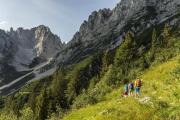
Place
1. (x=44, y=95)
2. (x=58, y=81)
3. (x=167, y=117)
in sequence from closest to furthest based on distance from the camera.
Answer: (x=167, y=117) → (x=44, y=95) → (x=58, y=81)

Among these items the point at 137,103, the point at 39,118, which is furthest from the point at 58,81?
the point at 137,103

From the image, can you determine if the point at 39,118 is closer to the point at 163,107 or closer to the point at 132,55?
the point at 132,55

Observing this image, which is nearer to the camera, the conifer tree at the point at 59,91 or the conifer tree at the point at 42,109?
the conifer tree at the point at 42,109

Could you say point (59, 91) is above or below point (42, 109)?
above

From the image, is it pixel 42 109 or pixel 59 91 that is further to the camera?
pixel 59 91

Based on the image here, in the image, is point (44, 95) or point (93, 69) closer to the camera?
point (44, 95)

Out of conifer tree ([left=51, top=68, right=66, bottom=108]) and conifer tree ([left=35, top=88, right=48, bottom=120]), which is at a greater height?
conifer tree ([left=51, top=68, right=66, bottom=108])

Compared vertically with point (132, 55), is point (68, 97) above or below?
below

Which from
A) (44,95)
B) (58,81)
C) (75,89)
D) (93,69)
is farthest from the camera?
(93,69)

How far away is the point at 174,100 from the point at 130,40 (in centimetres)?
10182

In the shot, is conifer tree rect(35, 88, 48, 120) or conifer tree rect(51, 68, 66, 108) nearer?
conifer tree rect(35, 88, 48, 120)

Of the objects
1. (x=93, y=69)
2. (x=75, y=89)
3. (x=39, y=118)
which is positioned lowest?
(x=39, y=118)

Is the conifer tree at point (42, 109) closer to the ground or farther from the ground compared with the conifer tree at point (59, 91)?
closer to the ground

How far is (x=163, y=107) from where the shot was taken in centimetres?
1898
